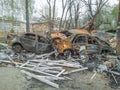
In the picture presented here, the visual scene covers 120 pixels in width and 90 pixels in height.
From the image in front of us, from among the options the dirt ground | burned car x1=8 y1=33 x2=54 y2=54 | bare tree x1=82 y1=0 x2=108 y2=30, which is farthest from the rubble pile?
bare tree x1=82 y1=0 x2=108 y2=30

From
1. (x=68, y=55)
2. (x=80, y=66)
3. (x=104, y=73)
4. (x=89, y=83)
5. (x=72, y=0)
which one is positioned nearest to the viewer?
(x=89, y=83)

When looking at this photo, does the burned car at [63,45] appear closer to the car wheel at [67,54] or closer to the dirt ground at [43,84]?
the car wheel at [67,54]

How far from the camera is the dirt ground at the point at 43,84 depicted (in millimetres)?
9688

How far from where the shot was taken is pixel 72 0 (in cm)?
3797

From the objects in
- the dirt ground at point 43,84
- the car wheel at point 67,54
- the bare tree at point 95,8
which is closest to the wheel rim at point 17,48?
the car wheel at point 67,54

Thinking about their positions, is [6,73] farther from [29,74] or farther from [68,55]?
[68,55]

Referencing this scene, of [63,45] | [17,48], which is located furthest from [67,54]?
[17,48]

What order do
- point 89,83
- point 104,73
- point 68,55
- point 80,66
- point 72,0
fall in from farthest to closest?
point 72,0 < point 68,55 < point 80,66 < point 104,73 < point 89,83

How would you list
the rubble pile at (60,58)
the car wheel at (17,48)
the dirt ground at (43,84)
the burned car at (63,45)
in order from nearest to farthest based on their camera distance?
the dirt ground at (43,84)
the rubble pile at (60,58)
the burned car at (63,45)
the car wheel at (17,48)

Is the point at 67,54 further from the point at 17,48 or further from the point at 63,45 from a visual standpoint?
the point at 17,48

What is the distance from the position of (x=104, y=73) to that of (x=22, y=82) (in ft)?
14.4

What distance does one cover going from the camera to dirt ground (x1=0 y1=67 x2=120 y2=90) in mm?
9688

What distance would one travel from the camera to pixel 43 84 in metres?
10.0

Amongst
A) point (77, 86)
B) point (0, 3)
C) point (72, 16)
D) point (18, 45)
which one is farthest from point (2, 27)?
point (77, 86)
